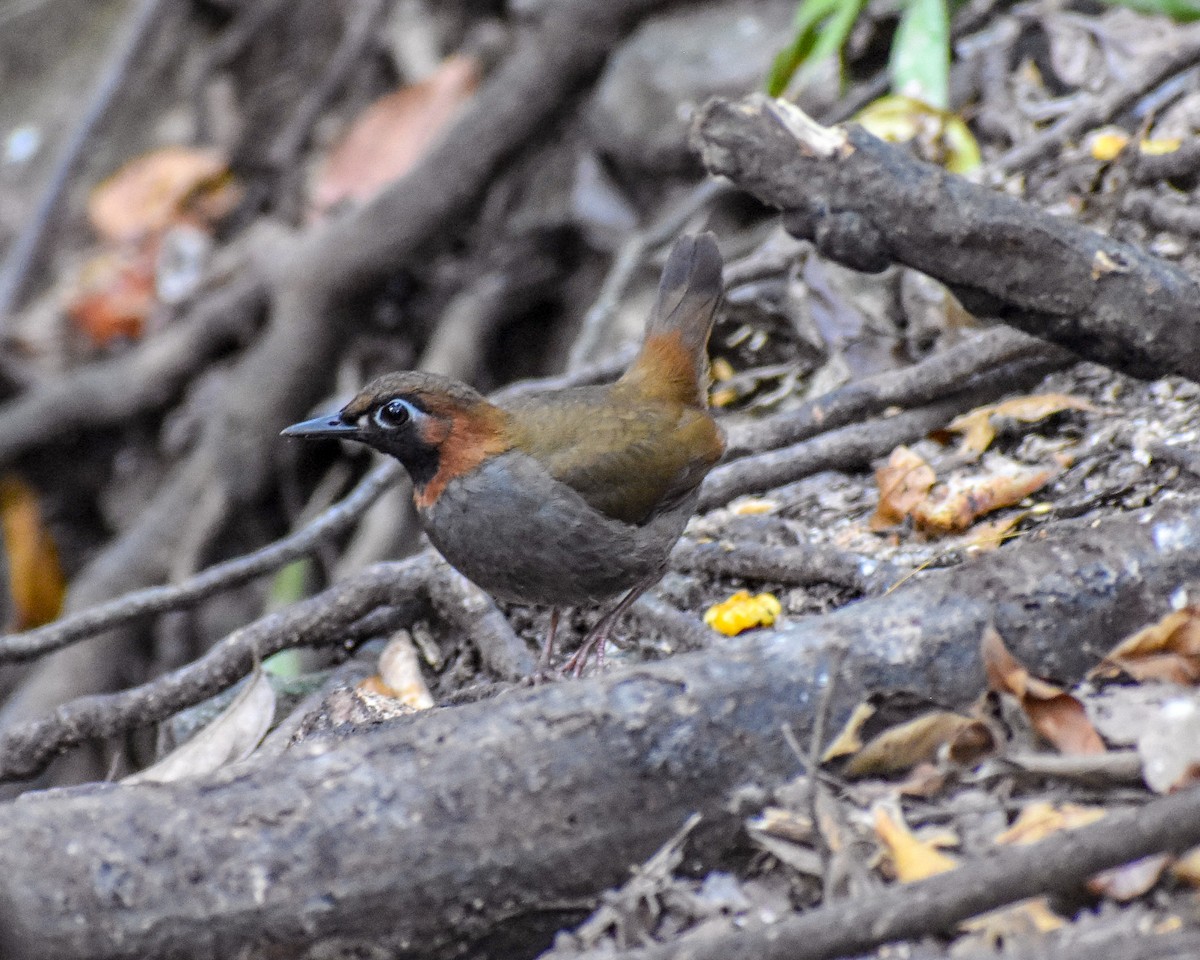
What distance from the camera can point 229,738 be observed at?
3480mm

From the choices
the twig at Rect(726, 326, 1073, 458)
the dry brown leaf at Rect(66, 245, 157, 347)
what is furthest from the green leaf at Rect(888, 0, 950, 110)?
the dry brown leaf at Rect(66, 245, 157, 347)

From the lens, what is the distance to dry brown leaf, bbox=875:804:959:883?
2.15m

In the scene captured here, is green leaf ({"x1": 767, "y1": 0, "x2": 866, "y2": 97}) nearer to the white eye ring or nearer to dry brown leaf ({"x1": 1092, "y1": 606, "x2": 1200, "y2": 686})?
the white eye ring

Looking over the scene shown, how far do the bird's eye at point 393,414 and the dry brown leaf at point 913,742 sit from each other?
1699 mm

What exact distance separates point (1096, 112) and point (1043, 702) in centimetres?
324

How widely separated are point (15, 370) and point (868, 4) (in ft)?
17.5

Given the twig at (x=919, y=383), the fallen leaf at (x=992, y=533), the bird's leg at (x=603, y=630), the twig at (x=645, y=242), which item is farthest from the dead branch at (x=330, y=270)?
the fallen leaf at (x=992, y=533)

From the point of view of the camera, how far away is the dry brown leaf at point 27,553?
7309 mm

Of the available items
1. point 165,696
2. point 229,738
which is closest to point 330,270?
point 165,696

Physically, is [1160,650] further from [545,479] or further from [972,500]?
[545,479]

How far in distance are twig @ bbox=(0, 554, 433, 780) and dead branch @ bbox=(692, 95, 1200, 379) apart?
171 cm

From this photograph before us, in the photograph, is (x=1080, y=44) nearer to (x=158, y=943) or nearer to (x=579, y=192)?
(x=579, y=192)

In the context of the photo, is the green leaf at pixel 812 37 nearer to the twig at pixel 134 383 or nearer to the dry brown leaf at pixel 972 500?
the dry brown leaf at pixel 972 500

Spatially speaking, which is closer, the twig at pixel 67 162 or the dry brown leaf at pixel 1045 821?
the dry brown leaf at pixel 1045 821
